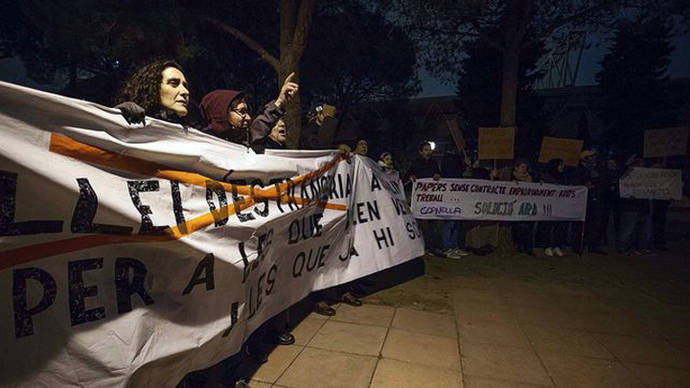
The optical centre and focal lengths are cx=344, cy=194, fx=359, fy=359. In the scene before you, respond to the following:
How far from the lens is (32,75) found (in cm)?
1545

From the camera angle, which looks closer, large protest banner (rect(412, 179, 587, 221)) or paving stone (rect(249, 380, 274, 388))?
paving stone (rect(249, 380, 274, 388))

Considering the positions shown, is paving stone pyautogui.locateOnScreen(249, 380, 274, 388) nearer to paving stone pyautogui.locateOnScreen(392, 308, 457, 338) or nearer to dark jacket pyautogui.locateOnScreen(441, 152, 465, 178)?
paving stone pyautogui.locateOnScreen(392, 308, 457, 338)

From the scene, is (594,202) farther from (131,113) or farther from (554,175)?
(131,113)

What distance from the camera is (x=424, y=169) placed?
6230mm

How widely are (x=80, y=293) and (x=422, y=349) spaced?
234cm

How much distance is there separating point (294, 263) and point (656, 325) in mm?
3574

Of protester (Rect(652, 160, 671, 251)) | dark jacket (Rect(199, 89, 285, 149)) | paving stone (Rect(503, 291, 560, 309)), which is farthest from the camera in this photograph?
protester (Rect(652, 160, 671, 251))

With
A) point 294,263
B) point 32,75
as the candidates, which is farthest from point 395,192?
point 32,75

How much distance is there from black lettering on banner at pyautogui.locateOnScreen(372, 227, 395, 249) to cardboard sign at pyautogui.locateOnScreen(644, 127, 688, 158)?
651cm

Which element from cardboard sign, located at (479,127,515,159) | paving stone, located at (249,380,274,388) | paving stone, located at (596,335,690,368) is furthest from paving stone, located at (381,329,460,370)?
cardboard sign, located at (479,127,515,159)

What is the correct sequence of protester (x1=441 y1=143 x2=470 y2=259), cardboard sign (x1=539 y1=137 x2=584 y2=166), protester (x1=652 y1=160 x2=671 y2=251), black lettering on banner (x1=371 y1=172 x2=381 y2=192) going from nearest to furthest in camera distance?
black lettering on banner (x1=371 y1=172 x2=381 y2=192)
protester (x1=441 y1=143 x2=470 y2=259)
protester (x1=652 y1=160 x2=671 y2=251)
cardboard sign (x1=539 y1=137 x2=584 y2=166)

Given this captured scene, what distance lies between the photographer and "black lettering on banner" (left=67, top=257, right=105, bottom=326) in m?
1.42

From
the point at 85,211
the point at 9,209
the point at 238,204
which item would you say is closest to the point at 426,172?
the point at 238,204

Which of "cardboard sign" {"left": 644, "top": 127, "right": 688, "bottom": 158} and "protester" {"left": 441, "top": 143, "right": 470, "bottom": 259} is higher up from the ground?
"cardboard sign" {"left": 644, "top": 127, "right": 688, "bottom": 158}
